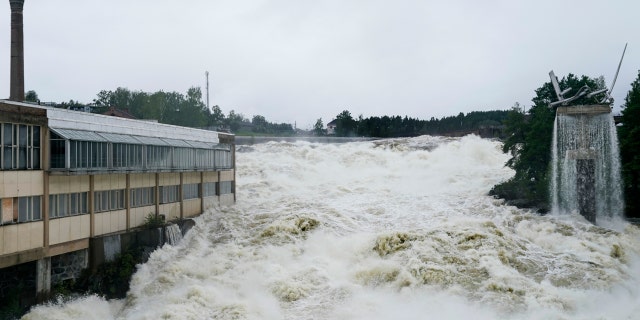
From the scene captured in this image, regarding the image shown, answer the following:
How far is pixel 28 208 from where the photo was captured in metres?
15.4

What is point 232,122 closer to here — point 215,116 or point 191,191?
point 215,116

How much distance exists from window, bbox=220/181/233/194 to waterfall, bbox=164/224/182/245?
586 cm

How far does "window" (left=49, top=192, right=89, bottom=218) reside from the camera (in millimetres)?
16312

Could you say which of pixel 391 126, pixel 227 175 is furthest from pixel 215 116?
pixel 227 175

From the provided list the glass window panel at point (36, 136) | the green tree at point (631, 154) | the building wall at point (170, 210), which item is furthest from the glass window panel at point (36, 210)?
the green tree at point (631, 154)

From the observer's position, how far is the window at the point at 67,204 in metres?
16.3

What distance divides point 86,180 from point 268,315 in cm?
777

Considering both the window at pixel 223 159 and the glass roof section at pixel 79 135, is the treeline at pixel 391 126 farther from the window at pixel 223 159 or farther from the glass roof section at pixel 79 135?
the glass roof section at pixel 79 135

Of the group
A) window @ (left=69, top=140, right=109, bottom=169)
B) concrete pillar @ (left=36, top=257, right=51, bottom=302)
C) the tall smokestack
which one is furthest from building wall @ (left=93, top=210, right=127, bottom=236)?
the tall smokestack

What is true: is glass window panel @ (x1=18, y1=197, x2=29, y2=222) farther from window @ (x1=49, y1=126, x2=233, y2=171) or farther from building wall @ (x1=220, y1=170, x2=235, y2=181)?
building wall @ (x1=220, y1=170, x2=235, y2=181)

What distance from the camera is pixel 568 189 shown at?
1001 inches

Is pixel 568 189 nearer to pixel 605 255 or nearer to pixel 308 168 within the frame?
pixel 605 255

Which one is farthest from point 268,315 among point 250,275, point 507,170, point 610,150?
point 507,170

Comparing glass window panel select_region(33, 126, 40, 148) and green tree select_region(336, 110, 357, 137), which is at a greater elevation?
green tree select_region(336, 110, 357, 137)
